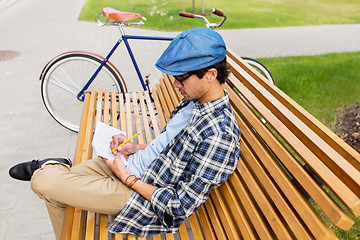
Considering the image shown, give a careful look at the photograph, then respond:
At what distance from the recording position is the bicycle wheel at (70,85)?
3627 millimetres

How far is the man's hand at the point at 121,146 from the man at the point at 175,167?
0.21 meters

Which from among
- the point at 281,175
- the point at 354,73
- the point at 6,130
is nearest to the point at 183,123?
the point at 281,175

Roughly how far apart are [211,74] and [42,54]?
5961 mm

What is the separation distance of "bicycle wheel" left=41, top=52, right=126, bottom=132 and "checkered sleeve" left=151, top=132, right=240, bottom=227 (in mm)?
2312

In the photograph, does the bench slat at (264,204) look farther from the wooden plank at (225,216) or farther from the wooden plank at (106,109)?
the wooden plank at (106,109)

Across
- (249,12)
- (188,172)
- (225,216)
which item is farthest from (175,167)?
(249,12)

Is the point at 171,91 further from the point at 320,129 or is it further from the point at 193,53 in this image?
the point at 320,129

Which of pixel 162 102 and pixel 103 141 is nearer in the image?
pixel 103 141

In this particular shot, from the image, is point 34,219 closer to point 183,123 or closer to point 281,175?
point 183,123

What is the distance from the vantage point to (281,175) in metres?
1.52

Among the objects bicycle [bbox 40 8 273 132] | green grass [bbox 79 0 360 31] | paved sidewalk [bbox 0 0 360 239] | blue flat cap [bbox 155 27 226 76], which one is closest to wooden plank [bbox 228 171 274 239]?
blue flat cap [bbox 155 27 226 76]

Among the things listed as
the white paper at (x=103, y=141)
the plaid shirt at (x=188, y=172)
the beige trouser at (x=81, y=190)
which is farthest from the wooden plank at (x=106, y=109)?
the plaid shirt at (x=188, y=172)

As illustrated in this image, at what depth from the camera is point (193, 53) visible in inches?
61.6

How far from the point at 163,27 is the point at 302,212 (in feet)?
26.3
